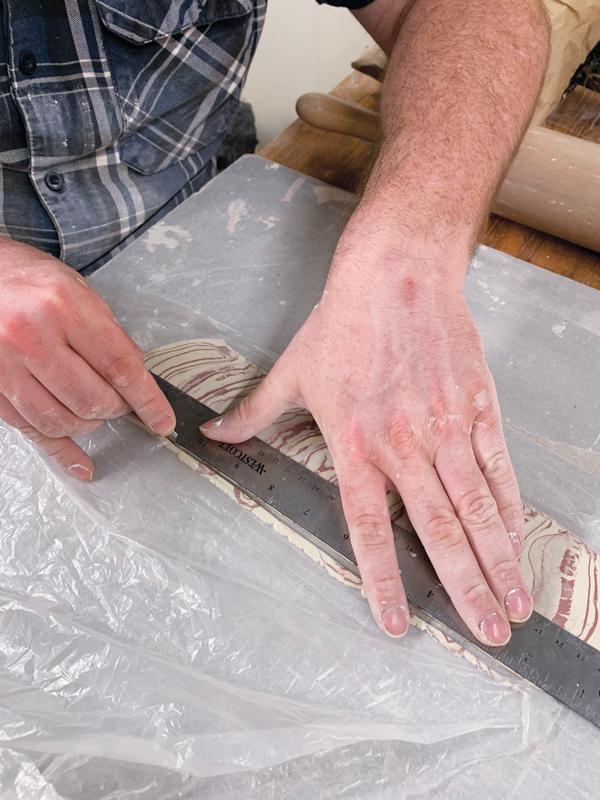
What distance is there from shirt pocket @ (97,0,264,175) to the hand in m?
0.59

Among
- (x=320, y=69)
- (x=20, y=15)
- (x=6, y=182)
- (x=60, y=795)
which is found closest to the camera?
(x=60, y=795)

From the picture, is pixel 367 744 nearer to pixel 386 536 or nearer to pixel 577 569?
pixel 386 536

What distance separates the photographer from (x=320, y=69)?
253 centimetres

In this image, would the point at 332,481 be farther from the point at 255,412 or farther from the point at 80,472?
the point at 80,472

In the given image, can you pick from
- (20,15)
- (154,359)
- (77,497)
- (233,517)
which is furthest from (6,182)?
(233,517)

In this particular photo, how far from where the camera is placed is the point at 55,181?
114cm

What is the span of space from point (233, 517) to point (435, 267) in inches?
20.7

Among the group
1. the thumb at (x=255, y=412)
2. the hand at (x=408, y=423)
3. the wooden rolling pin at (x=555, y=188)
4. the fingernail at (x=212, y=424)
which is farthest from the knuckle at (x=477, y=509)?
the wooden rolling pin at (x=555, y=188)

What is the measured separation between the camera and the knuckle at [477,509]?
736 mm

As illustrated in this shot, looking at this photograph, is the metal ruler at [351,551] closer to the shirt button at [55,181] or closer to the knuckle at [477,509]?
the knuckle at [477,509]

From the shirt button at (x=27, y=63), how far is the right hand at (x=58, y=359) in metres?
0.38

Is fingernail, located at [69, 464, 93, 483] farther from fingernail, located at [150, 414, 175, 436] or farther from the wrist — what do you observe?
the wrist

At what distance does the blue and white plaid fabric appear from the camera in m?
1.03

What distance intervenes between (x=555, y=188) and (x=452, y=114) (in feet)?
0.94
